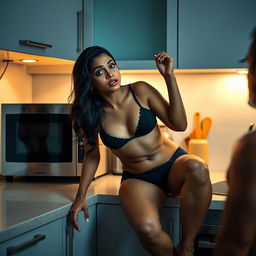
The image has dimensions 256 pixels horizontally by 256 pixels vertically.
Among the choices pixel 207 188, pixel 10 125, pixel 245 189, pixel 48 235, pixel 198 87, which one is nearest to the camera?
pixel 245 189

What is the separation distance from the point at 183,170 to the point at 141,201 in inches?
7.9

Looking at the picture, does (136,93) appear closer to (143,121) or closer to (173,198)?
(143,121)

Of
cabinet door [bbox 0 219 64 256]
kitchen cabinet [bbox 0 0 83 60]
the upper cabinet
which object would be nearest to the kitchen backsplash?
the upper cabinet

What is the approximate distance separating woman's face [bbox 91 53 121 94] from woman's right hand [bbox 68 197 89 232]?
465 mm

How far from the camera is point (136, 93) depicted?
6.82ft

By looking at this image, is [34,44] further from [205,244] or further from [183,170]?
[205,244]

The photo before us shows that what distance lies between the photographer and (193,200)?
1832mm

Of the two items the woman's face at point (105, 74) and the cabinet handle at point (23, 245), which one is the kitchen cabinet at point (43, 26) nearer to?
the woman's face at point (105, 74)

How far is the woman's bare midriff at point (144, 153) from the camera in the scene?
2.02 meters

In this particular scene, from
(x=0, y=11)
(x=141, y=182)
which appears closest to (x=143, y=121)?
(x=141, y=182)

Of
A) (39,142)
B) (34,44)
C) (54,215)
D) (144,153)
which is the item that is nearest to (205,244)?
(144,153)

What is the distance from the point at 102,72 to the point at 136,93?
0.55 feet

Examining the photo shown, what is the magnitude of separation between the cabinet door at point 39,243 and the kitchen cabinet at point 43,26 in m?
0.75

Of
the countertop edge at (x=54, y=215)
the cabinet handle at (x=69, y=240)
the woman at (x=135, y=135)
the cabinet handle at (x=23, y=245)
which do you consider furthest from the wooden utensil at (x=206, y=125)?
the cabinet handle at (x=23, y=245)
